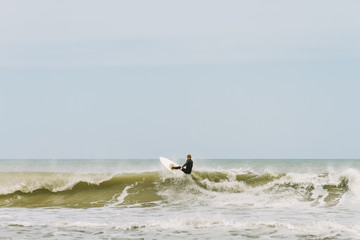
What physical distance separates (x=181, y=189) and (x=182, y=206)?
340 cm

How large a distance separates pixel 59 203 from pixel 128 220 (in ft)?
17.0

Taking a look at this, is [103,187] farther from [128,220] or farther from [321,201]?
[321,201]

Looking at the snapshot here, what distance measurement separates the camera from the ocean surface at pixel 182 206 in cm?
1120

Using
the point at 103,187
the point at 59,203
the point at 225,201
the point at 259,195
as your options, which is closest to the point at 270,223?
the point at 225,201

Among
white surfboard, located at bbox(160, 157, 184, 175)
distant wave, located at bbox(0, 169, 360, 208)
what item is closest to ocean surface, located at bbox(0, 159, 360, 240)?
distant wave, located at bbox(0, 169, 360, 208)

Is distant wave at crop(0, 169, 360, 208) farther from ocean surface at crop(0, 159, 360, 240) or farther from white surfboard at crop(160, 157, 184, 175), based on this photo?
white surfboard at crop(160, 157, 184, 175)

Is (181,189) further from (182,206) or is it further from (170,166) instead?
(182,206)

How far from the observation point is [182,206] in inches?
627

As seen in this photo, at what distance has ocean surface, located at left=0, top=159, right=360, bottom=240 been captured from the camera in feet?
36.8

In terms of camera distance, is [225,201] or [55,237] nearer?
[55,237]

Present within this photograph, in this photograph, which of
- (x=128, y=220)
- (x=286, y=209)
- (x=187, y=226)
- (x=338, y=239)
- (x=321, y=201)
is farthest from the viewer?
(x=321, y=201)

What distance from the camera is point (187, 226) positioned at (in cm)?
1188

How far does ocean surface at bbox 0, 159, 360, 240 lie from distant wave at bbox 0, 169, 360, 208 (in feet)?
0.13

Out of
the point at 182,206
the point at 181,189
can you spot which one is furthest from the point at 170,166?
the point at 182,206
